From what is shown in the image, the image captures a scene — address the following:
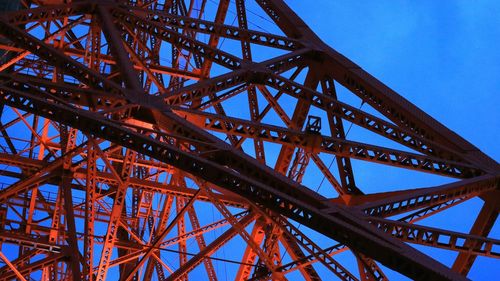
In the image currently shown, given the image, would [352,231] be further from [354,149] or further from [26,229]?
[26,229]

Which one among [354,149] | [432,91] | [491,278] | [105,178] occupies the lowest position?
[354,149]

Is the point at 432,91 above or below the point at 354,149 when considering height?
above

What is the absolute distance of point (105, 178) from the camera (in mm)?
18016

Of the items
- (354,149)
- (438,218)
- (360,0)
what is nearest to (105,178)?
(354,149)

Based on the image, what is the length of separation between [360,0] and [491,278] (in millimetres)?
61390

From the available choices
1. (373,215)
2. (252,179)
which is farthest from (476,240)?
(252,179)

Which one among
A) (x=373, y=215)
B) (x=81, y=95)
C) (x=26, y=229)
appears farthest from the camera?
(x=26, y=229)

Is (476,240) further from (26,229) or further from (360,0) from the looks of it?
(360,0)

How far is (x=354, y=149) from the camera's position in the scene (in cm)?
1339

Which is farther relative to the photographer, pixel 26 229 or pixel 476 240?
pixel 26 229

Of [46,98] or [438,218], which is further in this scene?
[438,218]

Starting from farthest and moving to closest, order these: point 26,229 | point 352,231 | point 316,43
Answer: point 26,229, point 316,43, point 352,231

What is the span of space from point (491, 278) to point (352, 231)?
4275 inches

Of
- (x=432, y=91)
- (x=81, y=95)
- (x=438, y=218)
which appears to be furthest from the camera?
(x=432, y=91)
